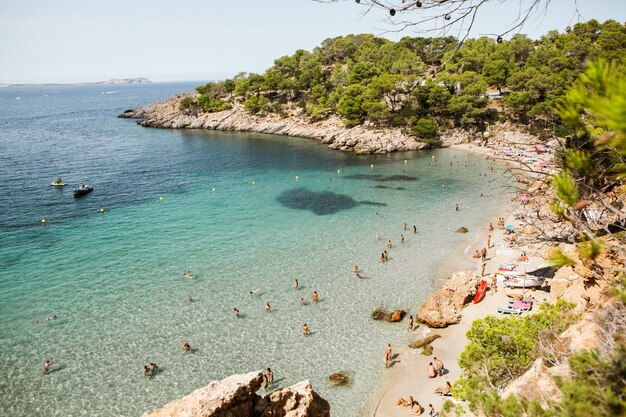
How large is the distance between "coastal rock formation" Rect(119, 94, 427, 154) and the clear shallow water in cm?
824

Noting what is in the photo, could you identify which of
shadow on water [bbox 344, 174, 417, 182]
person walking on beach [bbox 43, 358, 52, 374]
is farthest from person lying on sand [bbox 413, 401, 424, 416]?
shadow on water [bbox 344, 174, 417, 182]

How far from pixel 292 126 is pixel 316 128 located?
25.2 ft

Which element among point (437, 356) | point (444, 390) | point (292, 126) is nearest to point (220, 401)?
point (444, 390)

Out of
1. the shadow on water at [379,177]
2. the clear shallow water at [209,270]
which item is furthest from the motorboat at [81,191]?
the shadow on water at [379,177]

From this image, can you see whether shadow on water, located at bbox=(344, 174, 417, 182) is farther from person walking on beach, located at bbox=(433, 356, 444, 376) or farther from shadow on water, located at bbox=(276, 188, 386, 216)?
person walking on beach, located at bbox=(433, 356, 444, 376)

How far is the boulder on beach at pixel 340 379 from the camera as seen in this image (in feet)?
58.0

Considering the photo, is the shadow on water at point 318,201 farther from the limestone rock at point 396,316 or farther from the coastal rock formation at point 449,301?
the limestone rock at point 396,316

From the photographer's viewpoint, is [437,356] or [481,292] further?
[481,292]

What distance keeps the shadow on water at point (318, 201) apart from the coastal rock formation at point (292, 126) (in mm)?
22968

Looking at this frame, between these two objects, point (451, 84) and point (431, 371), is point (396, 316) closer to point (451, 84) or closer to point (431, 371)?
point (431, 371)

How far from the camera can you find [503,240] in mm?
31594

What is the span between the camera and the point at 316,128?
8188 centimetres

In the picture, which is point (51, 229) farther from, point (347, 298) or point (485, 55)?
point (485, 55)

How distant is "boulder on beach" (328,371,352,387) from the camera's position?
17.7 metres
